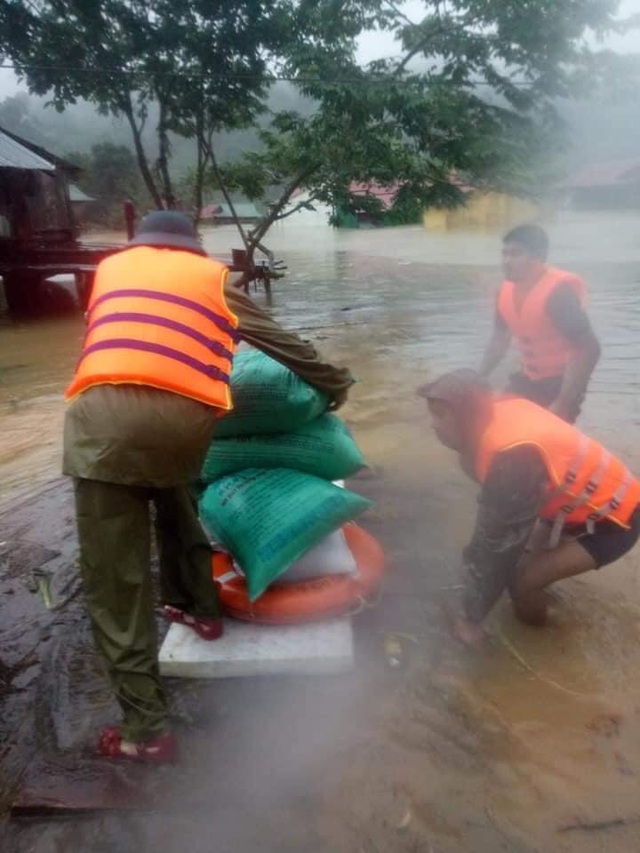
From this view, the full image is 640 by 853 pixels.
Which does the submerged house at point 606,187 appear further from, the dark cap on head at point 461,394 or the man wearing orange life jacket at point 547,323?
the dark cap on head at point 461,394

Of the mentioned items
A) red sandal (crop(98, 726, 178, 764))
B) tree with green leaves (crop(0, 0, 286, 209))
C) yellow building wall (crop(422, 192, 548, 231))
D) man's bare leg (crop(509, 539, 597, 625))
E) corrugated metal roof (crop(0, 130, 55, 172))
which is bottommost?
yellow building wall (crop(422, 192, 548, 231))

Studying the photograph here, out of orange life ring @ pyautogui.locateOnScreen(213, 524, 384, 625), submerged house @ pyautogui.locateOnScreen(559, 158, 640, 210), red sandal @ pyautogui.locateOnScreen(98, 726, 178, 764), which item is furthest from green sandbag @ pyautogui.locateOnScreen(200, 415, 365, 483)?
submerged house @ pyautogui.locateOnScreen(559, 158, 640, 210)

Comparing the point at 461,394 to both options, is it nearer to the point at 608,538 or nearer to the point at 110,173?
the point at 608,538

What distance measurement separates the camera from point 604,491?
2316 millimetres

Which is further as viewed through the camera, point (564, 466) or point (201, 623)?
point (201, 623)

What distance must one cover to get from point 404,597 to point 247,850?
1.25 m

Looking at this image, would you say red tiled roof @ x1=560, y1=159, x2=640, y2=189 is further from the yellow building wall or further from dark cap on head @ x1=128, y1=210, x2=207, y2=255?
dark cap on head @ x1=128, y1=210, x2=207, y2=255

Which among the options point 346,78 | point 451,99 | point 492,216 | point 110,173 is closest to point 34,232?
point 346,78

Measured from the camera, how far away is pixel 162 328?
6.12 ft

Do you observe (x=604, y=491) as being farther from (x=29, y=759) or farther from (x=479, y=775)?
(x=29, y=759)

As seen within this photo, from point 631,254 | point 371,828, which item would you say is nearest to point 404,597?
point 371,828

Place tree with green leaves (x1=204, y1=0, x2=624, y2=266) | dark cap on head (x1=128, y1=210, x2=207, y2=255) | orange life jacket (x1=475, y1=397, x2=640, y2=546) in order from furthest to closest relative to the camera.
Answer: tree with green leaves (x1=204, y1=0, x2=624, y2=266), orange life jacket (x1=475, y1=397, x2=640, y2=546), dark cap on head (x1=128, y1=210, x2=207, y2=255)

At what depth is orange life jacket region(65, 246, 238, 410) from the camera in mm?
1846

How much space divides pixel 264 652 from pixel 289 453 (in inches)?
31.8
